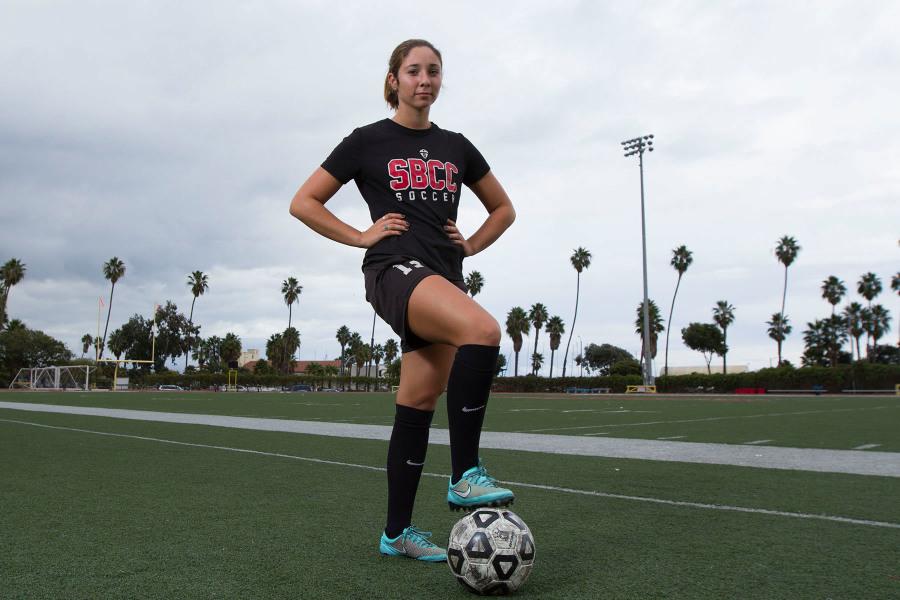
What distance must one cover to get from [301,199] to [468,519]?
4.79 feet

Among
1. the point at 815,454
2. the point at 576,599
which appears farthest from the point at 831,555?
the point at 815,454

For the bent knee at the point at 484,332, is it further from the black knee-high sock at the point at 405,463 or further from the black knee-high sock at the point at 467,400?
the black knee-high sock at the point at 405,463

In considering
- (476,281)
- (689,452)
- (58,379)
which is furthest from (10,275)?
Answer: (689,452)

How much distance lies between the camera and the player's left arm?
3389 millimetres

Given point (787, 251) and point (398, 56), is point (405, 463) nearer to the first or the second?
point (398, 56)

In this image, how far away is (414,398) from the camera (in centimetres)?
308

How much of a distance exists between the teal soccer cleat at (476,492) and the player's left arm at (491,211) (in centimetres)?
103

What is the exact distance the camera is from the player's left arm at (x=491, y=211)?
11.1 ft

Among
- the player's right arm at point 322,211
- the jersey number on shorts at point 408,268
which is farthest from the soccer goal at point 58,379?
the jersey number on shorts at point 408,268

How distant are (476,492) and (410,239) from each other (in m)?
1.03

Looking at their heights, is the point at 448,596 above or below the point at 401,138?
below

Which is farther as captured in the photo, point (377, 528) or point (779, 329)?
point (779, 329)

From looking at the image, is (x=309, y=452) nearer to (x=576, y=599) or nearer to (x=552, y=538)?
(x=552, y=538)

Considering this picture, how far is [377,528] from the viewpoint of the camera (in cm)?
373
